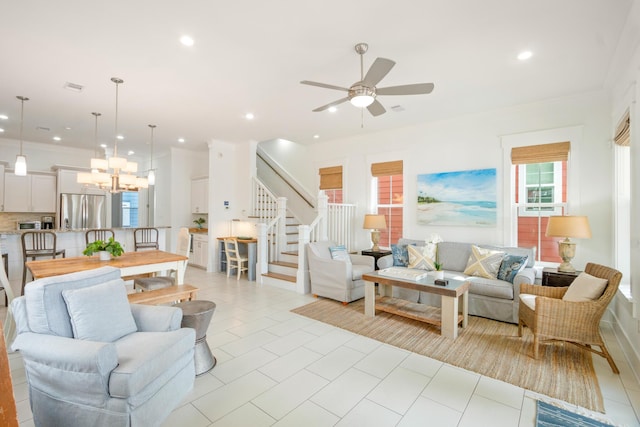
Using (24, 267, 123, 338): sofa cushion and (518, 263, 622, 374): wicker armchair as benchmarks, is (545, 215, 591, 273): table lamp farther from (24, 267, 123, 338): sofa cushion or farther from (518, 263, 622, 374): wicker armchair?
(24, 267, 123, 338): sofa cushion

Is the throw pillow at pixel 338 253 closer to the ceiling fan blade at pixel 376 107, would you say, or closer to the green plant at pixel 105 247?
the ceiling fan blade at pixel 376 107

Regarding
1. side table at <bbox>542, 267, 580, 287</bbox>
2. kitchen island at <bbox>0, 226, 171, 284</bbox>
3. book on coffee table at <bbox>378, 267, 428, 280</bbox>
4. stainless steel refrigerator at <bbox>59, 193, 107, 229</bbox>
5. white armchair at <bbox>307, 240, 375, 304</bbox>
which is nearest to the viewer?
side table at <bbox>542, 267, 580, 287</bbox>

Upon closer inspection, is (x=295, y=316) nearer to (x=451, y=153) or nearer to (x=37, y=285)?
(x=37, y=285)

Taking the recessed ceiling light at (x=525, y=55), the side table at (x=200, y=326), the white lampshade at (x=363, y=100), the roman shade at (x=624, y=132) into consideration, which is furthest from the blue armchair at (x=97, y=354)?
the roman shade at (x=624, y=132)

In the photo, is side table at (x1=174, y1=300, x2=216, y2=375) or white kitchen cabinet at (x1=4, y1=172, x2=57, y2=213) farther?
white kitchen cabinet at (x1=4, y1=172, x2=57, y2=213)

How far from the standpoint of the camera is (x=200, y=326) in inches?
101

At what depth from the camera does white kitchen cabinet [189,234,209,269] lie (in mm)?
7094

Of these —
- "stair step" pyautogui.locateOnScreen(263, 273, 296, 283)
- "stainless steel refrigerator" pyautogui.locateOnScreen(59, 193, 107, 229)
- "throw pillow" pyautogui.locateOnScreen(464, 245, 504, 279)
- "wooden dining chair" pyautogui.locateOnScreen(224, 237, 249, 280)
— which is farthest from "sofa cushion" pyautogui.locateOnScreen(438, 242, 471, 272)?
"stainless steel refrigerator" pyautogui.locateOnScreen(59, 193, 107, 229)

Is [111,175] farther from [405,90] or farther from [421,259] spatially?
[421,259]

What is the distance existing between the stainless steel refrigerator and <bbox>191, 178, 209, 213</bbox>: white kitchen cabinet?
2238 millimetres

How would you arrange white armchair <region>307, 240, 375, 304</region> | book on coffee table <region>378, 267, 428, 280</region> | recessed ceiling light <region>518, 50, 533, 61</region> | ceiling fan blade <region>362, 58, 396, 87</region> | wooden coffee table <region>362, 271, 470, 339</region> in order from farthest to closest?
white armchair <region>307, 240, 375, 304</region>
book on coffee table <region>378, 267, 428, 280</region>
wooden coffee table <region>362, 271, 470, 339</region>
recessed ceiling light <region>518, 50, 533, 61</region>
ceiling fan blade <region>362, 58, 396, 87</region>

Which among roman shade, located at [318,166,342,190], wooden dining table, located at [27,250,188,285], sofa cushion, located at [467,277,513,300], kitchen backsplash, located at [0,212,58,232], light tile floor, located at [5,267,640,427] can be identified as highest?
roman shade, located at [318,166,342,190]

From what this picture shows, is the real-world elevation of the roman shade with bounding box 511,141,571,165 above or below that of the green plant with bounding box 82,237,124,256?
above

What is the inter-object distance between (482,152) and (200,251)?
20.8ft
